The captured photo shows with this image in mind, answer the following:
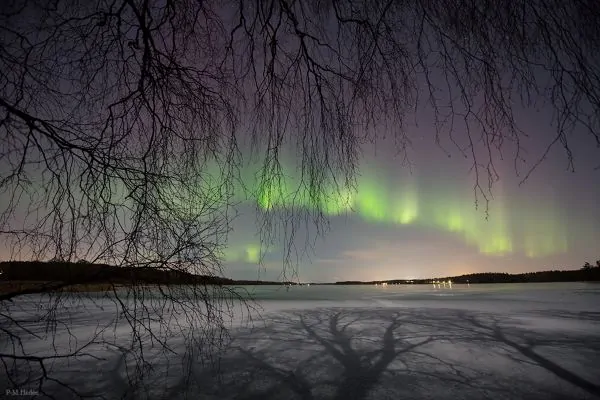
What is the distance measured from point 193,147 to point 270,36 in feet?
2.23

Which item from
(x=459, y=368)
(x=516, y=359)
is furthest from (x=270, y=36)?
(x=516, y=359)

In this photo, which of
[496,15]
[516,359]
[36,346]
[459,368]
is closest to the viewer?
[496,15]

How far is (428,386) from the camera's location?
5238mm

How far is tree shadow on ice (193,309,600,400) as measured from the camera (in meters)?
5.08

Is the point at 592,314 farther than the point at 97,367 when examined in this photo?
Yes

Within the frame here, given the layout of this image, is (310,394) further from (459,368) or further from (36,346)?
(36,346)

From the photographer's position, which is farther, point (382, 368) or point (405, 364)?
point (405, 364)

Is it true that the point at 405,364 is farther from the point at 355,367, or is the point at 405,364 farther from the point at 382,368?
the point at 355,367

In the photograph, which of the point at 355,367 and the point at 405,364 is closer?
the point at 355,367

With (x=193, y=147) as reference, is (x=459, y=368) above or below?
below

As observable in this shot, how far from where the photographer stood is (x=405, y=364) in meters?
6.43

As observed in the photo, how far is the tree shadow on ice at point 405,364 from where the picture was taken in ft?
16.7

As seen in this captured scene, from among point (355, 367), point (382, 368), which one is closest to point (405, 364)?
point (382, 368)

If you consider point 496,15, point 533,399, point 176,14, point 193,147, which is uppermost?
point 176,14
